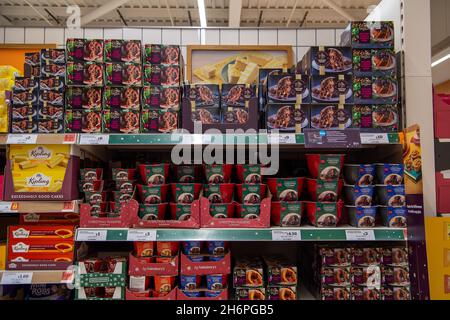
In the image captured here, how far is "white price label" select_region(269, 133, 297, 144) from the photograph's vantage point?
1721 mm

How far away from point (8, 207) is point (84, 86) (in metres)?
0.67

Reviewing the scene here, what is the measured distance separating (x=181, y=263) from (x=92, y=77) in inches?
38.6

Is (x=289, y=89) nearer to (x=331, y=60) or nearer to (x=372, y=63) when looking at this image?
(x=331, y=60)

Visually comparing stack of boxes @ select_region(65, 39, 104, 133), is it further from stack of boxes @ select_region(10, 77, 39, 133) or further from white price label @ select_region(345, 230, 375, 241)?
white price label @ select_region(345, 230, 375, 241)

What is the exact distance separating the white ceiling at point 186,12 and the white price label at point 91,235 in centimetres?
340

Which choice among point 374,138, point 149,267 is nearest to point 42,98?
point 149,267

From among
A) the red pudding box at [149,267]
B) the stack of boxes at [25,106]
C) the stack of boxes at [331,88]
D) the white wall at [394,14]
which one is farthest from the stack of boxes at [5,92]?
the white wall at [394,14]

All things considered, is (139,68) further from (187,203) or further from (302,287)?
(302,287)

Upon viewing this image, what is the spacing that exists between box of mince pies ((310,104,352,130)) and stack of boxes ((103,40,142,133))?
849mm

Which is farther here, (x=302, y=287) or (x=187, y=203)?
(x=302, y=287)

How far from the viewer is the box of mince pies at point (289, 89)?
1792 mm

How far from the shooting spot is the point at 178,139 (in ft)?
5.64

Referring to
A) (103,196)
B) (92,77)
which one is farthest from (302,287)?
(92,77)

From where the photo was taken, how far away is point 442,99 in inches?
80.0
